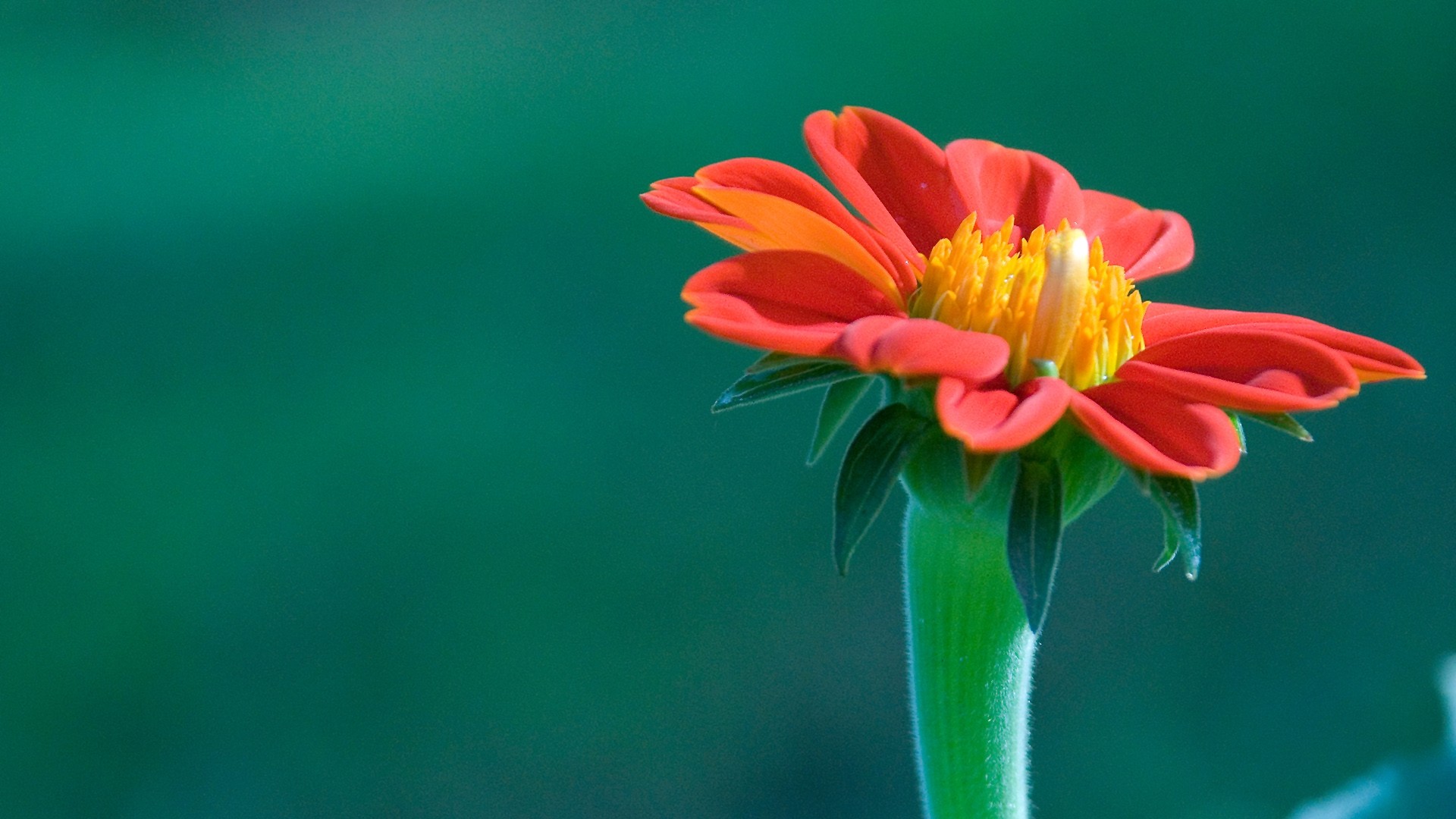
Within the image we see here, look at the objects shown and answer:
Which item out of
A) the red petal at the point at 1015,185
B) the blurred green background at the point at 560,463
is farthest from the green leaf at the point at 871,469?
the blurred green background at the point at 560,463

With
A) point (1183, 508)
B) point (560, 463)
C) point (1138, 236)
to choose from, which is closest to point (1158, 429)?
point (1183, 508)

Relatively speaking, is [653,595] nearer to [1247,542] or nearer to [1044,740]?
[1044,740]

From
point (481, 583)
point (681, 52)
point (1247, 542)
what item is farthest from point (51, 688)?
point (1247, 542)

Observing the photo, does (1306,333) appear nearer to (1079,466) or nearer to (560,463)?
(1079,466)

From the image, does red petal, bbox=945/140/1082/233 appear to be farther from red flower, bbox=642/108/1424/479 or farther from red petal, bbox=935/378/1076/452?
red petal, bbox=935/378/1076/452

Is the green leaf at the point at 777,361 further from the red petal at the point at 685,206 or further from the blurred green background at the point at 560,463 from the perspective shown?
the blurred green background at the point at 560,463
